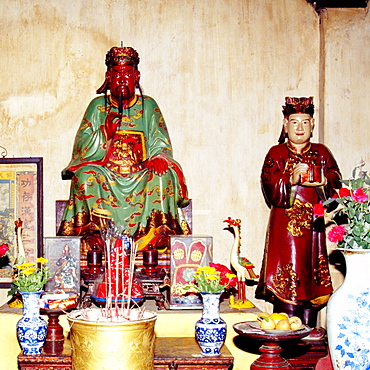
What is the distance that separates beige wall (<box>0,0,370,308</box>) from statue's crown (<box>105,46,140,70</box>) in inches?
14.8

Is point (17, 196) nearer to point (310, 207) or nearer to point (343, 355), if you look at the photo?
point (310, 207)

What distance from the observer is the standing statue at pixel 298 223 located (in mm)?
5332

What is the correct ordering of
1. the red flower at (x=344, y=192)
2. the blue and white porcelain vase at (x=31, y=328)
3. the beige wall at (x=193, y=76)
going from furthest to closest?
the beige wall at (x=193, y=76) < the blue and white porcelain vase at (x=31, y=328) < the red flower at (x=344, y=192)

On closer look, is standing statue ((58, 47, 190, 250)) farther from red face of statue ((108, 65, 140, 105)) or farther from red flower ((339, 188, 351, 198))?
red flower ((339, 188, 351, 198))

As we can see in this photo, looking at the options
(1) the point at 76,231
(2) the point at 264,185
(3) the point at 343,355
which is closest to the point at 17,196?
(1) the point at 76,231

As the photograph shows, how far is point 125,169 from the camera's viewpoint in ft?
18.9

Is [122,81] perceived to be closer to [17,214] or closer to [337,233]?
[17,214]

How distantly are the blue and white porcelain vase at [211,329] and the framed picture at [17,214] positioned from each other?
89.3 inches

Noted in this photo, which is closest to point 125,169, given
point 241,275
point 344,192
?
point 241,275

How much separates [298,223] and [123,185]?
56.2 inches

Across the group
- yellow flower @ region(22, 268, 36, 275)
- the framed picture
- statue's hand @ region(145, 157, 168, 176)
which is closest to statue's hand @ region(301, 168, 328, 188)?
statue's hand @ region(145, 157, 168, 176)

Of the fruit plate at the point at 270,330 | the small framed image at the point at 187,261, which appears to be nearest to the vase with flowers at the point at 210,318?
the fruit plate at the point at 270,330

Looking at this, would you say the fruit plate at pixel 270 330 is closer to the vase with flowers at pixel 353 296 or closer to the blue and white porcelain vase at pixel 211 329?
the blue and white porcelain vase at pixel 211 329

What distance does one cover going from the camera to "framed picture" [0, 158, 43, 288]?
238 inches
